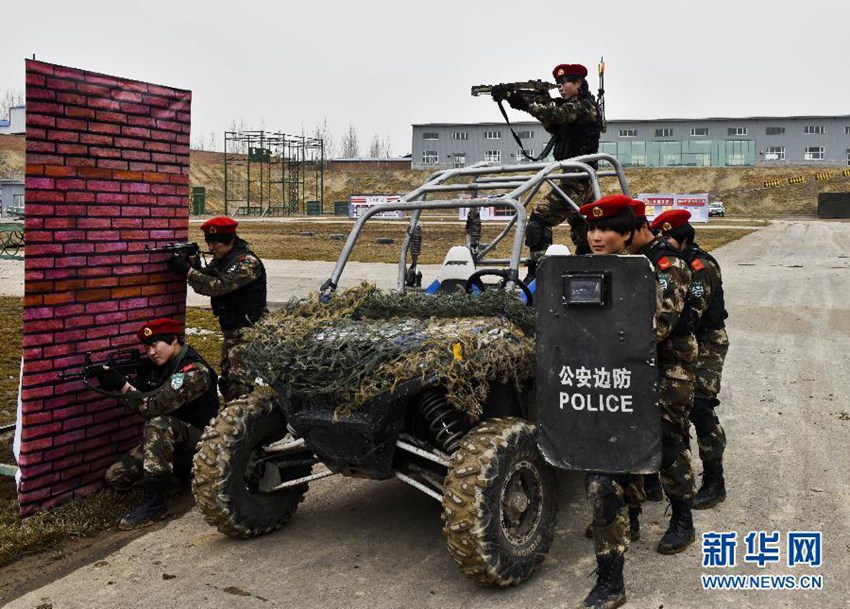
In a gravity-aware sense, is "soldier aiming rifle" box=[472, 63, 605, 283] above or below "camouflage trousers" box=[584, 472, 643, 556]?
above

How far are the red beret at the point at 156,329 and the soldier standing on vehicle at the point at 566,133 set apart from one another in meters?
2.52

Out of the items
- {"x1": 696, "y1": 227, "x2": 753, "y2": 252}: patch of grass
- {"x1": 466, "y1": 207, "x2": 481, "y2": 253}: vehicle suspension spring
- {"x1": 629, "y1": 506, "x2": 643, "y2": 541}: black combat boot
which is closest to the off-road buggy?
{"x1": 629, "y1": 506, "x2": 643, "y2": 541}: black combat boot

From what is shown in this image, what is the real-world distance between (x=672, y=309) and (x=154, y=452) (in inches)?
110

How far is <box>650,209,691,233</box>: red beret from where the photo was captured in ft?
14.6

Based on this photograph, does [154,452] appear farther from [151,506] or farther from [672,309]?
[672,309]

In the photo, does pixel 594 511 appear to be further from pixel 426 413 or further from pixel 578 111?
pixel 578 111

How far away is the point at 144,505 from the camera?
455 centimetres

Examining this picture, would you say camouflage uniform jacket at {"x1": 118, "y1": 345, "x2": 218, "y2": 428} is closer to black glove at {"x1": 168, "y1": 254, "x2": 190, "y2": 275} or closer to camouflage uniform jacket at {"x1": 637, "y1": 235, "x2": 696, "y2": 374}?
black glove at {"x1": 168, "y1": 254, "x2": 190, "y2": 275}

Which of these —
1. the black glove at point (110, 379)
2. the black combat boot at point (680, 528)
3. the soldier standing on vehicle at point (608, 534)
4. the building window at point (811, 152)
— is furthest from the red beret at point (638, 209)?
the building window at point (811, 152)

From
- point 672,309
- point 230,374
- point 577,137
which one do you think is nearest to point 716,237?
point 577,137

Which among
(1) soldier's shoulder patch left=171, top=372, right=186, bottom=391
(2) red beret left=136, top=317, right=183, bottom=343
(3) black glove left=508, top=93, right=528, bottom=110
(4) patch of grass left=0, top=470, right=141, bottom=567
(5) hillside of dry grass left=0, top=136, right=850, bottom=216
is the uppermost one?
(5) hillside of dry grass left=0, top=136, right=850, bottom=216

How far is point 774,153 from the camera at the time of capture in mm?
69062

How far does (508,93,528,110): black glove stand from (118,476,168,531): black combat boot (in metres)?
3.51

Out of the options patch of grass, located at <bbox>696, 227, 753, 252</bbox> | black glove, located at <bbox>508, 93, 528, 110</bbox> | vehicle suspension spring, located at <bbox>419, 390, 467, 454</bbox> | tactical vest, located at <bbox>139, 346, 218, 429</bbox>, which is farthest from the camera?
patch of grass, located at <bbox>696, 227, 753, 252</bbox>
